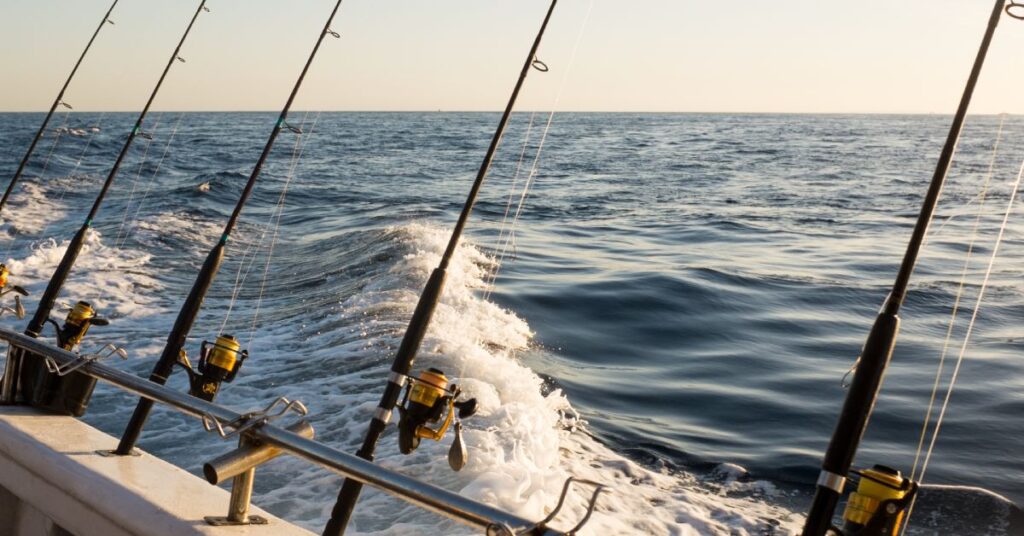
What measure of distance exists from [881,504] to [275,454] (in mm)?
1201

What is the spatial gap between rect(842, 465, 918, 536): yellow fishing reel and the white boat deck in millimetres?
1213

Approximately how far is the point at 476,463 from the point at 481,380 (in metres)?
1.47

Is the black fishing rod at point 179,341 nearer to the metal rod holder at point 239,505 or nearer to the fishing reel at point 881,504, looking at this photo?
the metal rod holder at point 239,505

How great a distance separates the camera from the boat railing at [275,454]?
59.8 inches

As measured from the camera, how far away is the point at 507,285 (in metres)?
10.6

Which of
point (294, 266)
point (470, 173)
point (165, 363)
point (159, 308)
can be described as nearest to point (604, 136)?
point (470, 173)

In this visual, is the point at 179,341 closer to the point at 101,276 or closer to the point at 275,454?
the point at 275,454

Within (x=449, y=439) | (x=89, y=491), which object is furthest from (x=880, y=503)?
(x=449, y=439)

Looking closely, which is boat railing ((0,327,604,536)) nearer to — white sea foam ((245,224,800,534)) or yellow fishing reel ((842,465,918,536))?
yellow fishing reel ((842,465,918,536))

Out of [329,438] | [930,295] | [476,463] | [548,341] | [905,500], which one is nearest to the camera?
[905,500]

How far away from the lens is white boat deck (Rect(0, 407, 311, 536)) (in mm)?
2209

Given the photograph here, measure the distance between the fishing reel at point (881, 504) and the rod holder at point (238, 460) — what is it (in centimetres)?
113

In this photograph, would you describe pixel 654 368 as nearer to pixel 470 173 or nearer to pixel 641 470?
pixel 641 470

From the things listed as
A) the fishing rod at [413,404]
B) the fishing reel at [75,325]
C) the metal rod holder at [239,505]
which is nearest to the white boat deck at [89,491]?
the metal rod holder at [239,505]
